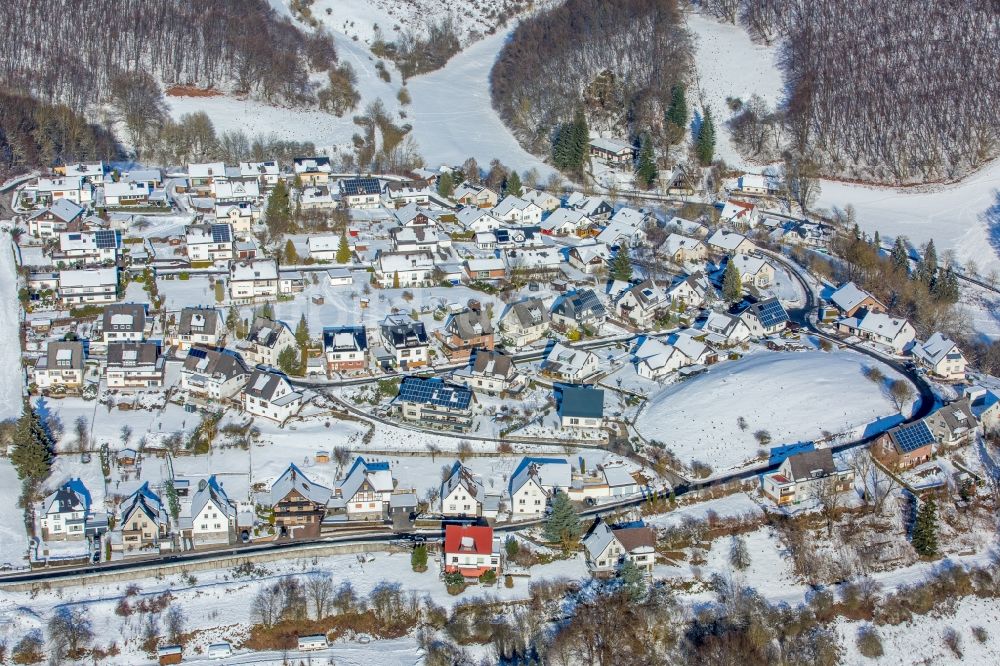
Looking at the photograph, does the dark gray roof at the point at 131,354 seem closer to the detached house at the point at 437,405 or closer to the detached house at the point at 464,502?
the detached house at the point at 437,405

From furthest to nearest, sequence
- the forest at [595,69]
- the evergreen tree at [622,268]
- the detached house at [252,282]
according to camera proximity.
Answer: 1. the forest at [595,69]
2. the evergreen tree at [622,268]
3. the detached house at [252,282]

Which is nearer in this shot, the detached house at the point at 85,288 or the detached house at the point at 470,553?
the detached house at the point at 470,553

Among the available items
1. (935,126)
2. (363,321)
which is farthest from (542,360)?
(935,126)

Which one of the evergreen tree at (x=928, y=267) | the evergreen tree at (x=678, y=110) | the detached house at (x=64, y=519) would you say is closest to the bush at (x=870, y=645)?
the evergreen tree at (x=928, y=267)

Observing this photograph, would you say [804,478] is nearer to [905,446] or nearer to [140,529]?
[905,446]

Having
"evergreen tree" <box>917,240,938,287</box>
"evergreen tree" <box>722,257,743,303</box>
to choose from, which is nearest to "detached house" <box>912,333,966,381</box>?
"evergreen tree" <box>917,240,938,287</box>

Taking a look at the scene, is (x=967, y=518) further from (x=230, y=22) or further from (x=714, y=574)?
(x=230, y=22)

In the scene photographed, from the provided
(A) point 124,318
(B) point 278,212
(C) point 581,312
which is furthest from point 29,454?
(C) point 581,312
